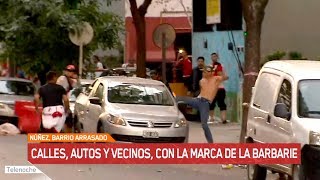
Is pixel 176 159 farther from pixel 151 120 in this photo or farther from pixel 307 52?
pixel 307 52

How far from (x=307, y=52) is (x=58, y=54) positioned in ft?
29.6

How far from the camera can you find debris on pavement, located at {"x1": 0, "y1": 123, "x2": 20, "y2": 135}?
2112cm

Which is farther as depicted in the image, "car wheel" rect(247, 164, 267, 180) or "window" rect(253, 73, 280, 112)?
"car wheel" rect(247, 164, 267, 180)

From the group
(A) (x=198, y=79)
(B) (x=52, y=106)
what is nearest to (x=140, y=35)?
(A) (x=198, y=79)

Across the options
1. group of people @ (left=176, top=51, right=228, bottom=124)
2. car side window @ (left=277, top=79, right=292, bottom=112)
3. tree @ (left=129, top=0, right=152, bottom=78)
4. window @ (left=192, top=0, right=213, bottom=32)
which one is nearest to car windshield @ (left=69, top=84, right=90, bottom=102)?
group of people @ (left=176, top=51, right=228, bottom=124)

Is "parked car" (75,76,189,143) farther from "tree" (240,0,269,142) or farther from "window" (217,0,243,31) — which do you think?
"window" (217,0,243,31)

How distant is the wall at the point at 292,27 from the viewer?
22766mm

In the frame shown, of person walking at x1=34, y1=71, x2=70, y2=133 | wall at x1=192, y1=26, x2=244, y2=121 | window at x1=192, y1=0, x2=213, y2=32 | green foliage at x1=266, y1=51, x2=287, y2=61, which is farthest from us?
window at x1=192, y1=0, x2=213, y2=32

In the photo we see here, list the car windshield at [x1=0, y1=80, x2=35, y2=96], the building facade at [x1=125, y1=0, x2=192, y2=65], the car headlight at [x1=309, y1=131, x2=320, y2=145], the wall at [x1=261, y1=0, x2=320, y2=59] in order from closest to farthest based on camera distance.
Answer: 1. the car headlight at [x1=309, y1=131, x2=320, y2=145]
2. the wall at [x1=261, y1=0, x2=320, y2=59]
3. the car windshield at [x1=0, y1=80, x2=35, y2=96]
4. the building facade at [x1=125, y1=0, x2=192, y2=65]

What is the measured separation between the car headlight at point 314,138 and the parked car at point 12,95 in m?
12.7

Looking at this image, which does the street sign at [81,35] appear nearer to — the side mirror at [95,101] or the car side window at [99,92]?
the car side window at [99,92]

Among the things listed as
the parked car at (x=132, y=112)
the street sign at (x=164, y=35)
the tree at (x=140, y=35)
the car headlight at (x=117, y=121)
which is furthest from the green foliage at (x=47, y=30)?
the car headlight at (x=117, y=121)

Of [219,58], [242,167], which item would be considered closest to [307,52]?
[219,58]

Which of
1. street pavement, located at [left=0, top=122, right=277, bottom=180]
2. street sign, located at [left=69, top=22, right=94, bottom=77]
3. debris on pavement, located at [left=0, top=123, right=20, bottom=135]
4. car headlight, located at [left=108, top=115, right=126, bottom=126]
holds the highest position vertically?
street sign, located at [left=69, top=22, right=94, bottom=77]
